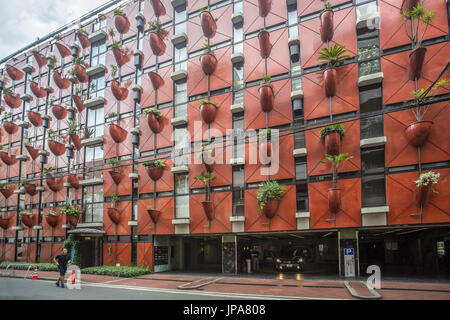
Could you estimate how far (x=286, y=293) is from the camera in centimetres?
1432

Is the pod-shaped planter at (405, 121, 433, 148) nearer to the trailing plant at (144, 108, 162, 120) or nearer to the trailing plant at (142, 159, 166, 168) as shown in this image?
the trailing plant at (142, 159, 166, 168)

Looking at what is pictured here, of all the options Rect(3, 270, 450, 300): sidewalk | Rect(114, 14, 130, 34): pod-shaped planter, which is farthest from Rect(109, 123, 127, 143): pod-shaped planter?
Rect(3, 270, 450, 300): sidewalk

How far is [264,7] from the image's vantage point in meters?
23.4

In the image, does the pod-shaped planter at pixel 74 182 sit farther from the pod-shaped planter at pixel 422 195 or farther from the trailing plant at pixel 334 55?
the pod-shaped planter at pixel 422 195

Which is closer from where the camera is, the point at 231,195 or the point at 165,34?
the point at 231,195

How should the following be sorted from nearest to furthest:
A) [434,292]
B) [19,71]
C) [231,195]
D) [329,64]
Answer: [434,292] < [329,64] < [231,195] < [19,71]

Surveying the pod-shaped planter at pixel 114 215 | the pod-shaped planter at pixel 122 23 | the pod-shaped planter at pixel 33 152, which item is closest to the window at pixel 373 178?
the pod-shaped planter at pixel 114 215

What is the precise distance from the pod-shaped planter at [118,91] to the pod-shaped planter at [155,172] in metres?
8.17

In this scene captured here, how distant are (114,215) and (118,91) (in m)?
10.8

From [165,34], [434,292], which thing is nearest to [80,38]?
[165,34]

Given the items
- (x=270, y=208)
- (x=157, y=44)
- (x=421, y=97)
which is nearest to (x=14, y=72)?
(x=157, y=44)

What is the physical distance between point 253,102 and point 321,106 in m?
4.74

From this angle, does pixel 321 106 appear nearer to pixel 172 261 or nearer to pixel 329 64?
pixel 329 64

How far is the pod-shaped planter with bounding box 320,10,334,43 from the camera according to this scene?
67.1 feet
